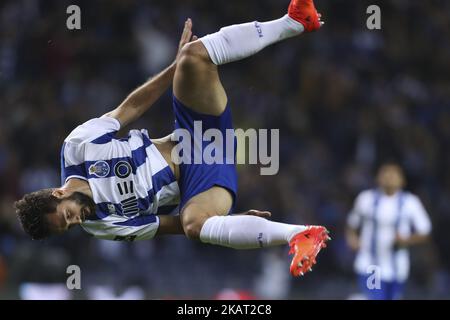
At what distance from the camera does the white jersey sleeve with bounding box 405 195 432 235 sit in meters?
8.80

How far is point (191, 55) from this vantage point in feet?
16.8

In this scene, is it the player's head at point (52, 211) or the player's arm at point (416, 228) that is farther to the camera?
the player's arm at point (416, 228)

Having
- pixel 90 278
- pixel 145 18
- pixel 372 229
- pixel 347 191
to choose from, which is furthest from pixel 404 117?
pixel 90 278

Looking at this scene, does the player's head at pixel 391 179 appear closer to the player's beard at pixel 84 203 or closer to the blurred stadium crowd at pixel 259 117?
the blurred stadium crowd at pixel 259 117

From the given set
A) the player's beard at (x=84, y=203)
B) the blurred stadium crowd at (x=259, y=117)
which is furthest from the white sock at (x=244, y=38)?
the blurred stadium crowd at (x=259, y=117)

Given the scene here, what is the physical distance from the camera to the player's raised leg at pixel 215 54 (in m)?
5.13

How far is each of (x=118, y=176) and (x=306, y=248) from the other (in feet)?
3.74

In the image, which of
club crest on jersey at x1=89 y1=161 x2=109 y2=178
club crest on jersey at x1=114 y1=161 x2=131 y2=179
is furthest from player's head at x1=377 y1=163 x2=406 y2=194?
club crest on jersey at x1=89 y1=161 x2=109 y2=178

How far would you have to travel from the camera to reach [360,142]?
10852 mm

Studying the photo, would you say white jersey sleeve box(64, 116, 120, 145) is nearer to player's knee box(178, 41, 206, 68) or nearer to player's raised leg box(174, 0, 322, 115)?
player's raised leg box(174, 0, 322, 115)

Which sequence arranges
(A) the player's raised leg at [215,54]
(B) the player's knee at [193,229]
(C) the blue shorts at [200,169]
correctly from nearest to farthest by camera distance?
(B) the player's knee at [193,229], (A) the player's raised leg at [215,54], (C) the blue shorts at [200,169]

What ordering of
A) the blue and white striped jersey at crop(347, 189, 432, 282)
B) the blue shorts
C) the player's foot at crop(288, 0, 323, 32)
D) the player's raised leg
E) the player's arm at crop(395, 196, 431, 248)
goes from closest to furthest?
the player's raised leg → the blue shorts → the player's foot at crop(288, 0, 323, 32) → the player's arm at crop(395, 196, 431, 248) → the blue and white striped jersey at crop(347, 189, 432, 282)

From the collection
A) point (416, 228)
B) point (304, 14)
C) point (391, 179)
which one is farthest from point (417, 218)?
point (304, 14)

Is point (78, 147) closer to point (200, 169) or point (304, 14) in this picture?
point (200, 169)
